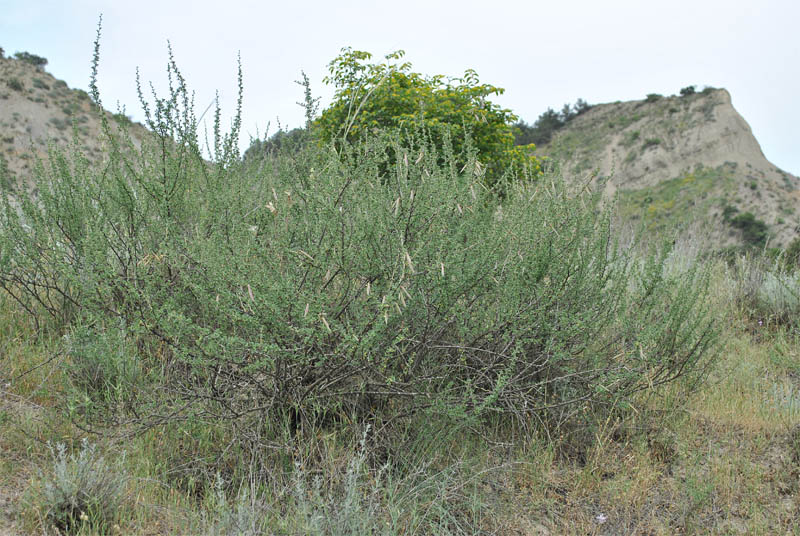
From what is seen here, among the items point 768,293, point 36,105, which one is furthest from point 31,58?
point 768,293

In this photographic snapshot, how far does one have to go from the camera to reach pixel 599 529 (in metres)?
2.69

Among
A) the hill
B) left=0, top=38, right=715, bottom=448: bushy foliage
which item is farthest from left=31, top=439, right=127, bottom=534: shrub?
the hill

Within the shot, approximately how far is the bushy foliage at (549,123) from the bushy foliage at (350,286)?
42.4 meters

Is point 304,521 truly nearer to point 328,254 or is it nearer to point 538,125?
point 328,254

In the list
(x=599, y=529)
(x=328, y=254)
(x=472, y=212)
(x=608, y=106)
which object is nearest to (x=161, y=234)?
(x=328, y=254)

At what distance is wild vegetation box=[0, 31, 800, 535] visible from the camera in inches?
98.3

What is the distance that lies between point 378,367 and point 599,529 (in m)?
1.25

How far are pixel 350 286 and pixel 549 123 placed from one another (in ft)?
165

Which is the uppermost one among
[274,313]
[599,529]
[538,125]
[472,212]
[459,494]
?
[538,125]

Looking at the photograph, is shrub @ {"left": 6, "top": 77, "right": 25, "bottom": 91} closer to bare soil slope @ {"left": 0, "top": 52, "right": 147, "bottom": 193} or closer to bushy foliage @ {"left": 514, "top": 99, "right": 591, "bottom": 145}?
bare soil slope @ {"left": 0, "top": 52, "right": 147, "bottom": 193}

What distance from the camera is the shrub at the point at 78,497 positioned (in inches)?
89.9

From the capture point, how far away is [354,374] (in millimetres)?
2877

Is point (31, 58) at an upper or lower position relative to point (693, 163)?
upper

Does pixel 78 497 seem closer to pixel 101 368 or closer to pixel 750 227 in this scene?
pixel 101 368
